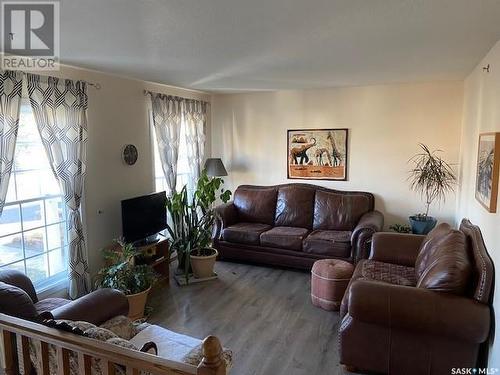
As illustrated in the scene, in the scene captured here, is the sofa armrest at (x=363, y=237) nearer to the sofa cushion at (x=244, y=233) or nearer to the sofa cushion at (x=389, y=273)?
the sofa cushion at (x=389, y=273)

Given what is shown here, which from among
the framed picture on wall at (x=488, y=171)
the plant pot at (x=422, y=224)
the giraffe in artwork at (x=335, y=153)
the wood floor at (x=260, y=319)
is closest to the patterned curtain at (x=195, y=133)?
the wood floor at (x=260, y=319)

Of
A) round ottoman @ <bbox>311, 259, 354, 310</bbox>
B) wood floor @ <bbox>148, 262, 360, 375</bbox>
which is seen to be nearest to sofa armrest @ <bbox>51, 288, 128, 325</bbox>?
wood floor @ <bbox>148, 262, 360, 375</bbox>

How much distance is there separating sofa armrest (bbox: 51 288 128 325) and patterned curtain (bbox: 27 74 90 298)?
118 cm

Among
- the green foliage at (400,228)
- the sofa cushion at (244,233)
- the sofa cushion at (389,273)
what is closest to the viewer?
the sofa cushion at (389,273)

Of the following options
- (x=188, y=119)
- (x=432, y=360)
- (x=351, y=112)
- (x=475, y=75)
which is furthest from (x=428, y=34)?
(x=188, y=119)

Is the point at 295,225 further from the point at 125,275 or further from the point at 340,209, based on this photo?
the point at 125,275

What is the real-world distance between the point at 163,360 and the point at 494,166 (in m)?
2.32

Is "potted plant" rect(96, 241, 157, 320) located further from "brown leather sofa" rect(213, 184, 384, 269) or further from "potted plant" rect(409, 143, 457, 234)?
"potted plant" rect(409, 143, 457, 234)

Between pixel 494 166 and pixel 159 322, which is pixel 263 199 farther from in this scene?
pixel 494 166

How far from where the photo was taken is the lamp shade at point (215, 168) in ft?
18.0

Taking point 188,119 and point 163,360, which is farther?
point 188,119

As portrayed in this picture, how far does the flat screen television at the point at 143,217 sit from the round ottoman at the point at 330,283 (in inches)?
76.1

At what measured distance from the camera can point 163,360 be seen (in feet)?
4.42

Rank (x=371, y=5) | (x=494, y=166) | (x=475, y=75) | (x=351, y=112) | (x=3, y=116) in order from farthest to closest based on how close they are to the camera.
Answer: (x=351, y=112) < (x=475, y=75) < (x=3, y=116) < (x=494, y=166) < (x=371, y=5)
